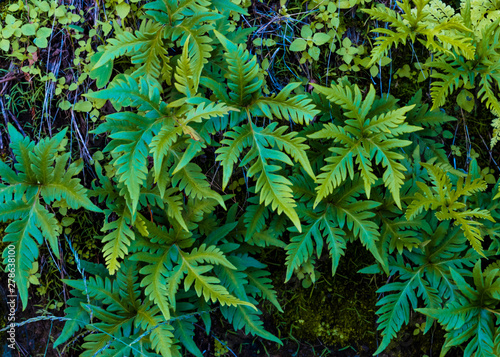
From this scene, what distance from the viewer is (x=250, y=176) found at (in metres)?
2.59

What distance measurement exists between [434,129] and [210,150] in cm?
193

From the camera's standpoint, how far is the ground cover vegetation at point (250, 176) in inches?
106

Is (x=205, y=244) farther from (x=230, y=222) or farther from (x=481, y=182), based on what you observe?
(x=481, y=182)

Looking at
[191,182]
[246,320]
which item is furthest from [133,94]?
[246,320]

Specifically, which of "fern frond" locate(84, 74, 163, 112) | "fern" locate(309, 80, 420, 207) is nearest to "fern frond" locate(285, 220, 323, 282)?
"fern" locate(309, 80, 420, 207)

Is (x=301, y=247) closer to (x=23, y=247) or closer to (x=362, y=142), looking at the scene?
(x=362, y=142)

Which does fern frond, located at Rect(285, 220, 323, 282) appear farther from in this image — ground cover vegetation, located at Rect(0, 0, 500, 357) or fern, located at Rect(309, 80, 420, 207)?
fern, located at Rect(309, 80, 420, 207)

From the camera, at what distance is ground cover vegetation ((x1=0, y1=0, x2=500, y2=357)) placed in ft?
8.80

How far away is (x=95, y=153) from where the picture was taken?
3129 millimetres

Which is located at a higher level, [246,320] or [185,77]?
[185,77]

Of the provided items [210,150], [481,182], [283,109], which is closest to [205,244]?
[210,150]

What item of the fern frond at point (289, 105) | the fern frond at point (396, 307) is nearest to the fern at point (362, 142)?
the fern frond at point (289, 105)

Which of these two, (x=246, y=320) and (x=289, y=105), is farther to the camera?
(x=246, y=320)

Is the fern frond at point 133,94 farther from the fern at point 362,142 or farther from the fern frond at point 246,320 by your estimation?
the fern frond at point 246,320
